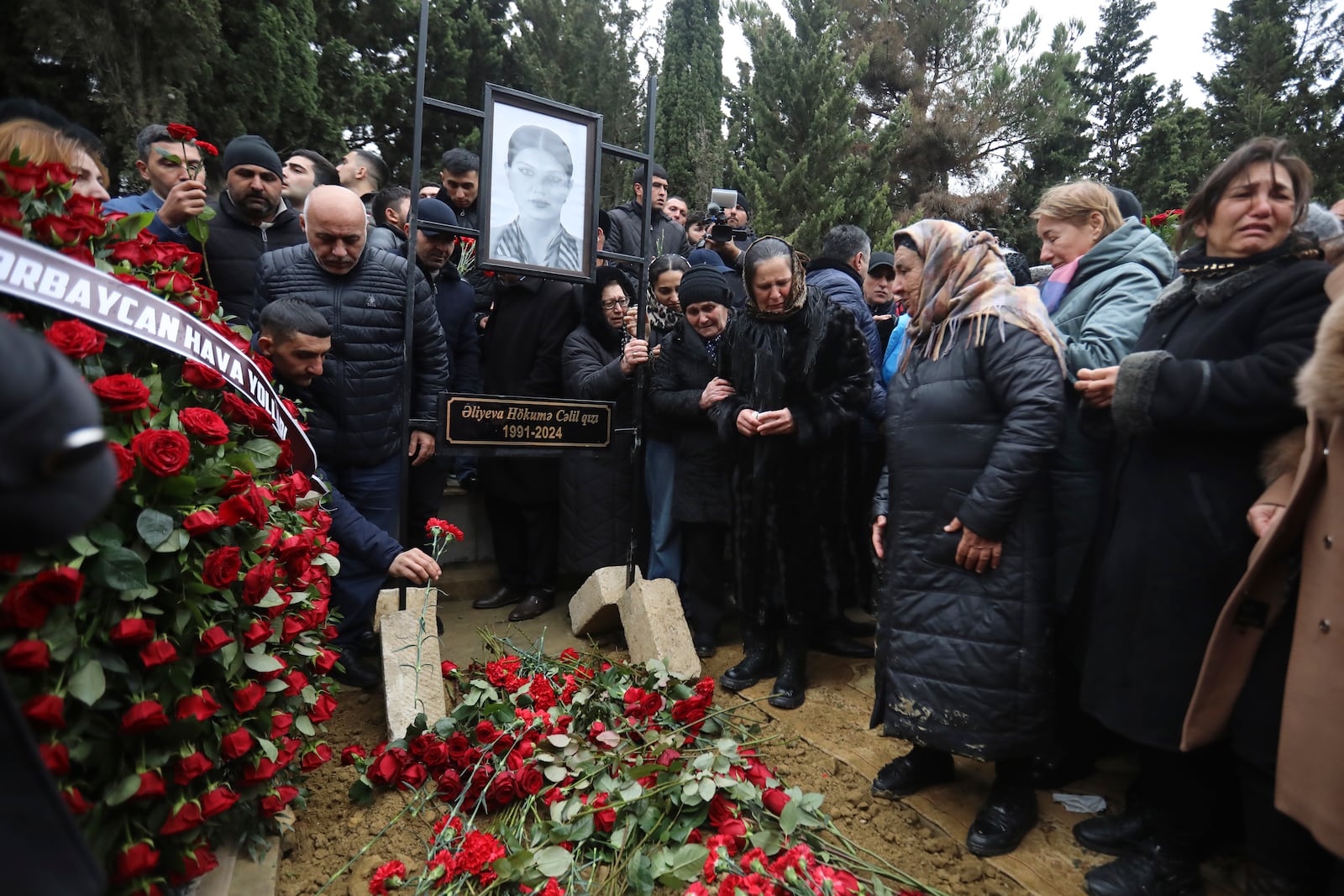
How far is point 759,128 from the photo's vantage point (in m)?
18.2

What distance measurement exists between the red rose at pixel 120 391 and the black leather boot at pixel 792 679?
247cm

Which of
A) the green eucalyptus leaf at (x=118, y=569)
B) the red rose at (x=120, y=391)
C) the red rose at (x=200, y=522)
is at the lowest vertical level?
the green eucalyptus leaf at (x=118, y=569)

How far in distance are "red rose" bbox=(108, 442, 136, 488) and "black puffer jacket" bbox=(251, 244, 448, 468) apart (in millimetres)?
1588

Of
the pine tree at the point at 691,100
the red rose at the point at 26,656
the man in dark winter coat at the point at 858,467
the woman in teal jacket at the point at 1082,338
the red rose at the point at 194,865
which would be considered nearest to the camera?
the red rose at the point at 26,656

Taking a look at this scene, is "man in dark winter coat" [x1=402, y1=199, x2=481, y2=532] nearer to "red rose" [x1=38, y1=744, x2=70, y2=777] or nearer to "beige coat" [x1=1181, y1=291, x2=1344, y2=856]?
"red rose" [x1=38, y1=744, x2=70, y2=777]

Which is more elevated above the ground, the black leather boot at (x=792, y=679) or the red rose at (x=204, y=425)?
the red rose at (x=204, y=425)

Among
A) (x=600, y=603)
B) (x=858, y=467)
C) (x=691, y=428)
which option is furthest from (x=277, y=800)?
(x=858, y=467)

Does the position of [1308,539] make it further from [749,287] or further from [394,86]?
[394,86]

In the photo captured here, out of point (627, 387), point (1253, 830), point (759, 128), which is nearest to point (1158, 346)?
point (1253, 830)

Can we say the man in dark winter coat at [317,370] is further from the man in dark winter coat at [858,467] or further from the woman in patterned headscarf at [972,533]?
the man in dark winter coat at [858,467]

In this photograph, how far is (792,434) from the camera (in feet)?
10.7

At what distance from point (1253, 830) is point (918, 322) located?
161 centimetres

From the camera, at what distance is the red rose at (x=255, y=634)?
176 cm

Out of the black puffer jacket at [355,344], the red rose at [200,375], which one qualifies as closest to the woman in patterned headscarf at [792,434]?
the black puffer jacket at [355,344]
